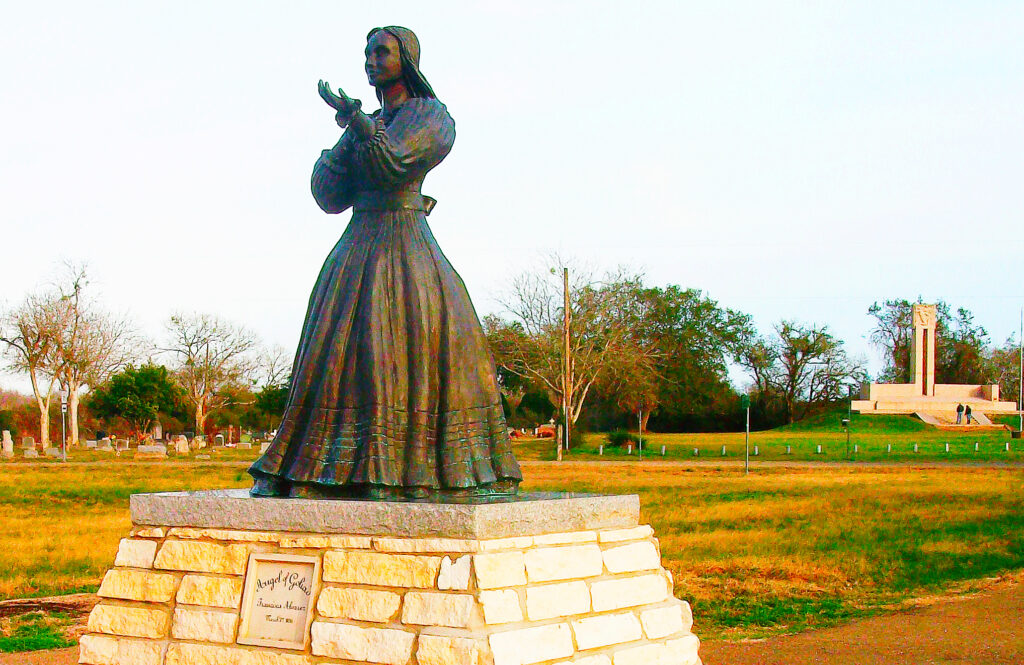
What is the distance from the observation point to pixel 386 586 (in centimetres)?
485

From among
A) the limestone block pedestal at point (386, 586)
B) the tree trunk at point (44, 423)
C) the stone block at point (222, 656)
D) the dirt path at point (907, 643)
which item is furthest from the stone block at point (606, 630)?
the tree trunk at point (44, 423)

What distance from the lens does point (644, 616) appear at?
5.36 m

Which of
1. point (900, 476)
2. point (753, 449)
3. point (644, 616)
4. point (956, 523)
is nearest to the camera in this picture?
point (644, 616)

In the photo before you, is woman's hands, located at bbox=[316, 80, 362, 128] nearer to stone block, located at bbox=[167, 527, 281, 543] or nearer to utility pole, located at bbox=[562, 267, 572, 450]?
stone block, located at bbox=[167, 527, 281, 543]

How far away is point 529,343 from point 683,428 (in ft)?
48.9

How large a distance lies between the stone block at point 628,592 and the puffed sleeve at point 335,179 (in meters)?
2.47

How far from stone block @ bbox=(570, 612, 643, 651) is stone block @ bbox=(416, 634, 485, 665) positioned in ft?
1.96

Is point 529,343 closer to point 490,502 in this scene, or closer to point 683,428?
point 683,428

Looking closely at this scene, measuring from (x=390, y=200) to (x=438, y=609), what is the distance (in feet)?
7.36

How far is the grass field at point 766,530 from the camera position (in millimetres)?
12305

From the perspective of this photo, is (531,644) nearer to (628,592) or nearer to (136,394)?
(628,592)

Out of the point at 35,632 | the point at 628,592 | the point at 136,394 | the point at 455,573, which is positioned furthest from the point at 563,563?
the point at 136,394

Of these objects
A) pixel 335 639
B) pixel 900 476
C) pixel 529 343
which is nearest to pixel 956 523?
pixel 900 476

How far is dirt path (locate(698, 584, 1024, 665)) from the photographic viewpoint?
9.09 meters
